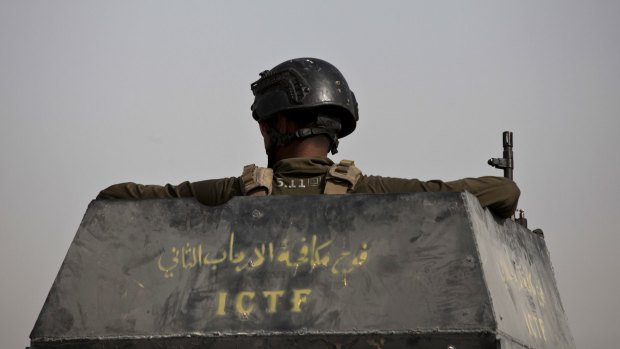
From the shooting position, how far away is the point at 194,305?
602 cm

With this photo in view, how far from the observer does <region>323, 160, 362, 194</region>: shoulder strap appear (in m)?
6.38

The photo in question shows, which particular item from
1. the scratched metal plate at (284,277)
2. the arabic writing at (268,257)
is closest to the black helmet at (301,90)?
the scratched metal plate at (284,277)

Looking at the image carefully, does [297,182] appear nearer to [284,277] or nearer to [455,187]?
[284,277]

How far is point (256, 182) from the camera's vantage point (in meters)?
→ 6.41

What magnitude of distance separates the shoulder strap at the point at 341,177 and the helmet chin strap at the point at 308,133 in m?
0.76

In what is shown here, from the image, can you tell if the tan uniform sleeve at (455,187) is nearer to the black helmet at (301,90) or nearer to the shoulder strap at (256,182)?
the shoulder strap at (256,182)

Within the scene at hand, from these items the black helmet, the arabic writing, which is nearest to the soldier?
the black helmet

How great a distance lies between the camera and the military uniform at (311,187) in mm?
6359

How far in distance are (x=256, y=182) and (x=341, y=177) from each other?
45 cm

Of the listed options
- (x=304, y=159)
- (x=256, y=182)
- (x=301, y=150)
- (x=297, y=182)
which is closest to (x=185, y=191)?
(x=256, y=182)

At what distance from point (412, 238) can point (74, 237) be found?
5.98 feet

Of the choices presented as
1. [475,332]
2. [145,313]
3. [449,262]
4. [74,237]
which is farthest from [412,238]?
[74,237]

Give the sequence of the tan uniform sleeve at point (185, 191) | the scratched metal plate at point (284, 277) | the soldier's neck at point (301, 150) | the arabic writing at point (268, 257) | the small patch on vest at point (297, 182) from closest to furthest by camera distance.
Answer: the scratched metal plate at point (284, 277) < the arabic writing at point (268, 257) < the tan uniform sleeve at point (185, 191) < the small patch on vest at point (297, 182) < the soldier's neck at point (301, 150)

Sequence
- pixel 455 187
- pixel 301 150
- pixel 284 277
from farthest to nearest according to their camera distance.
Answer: pixel 301 150, pixel 455 187, pixel 284 277
